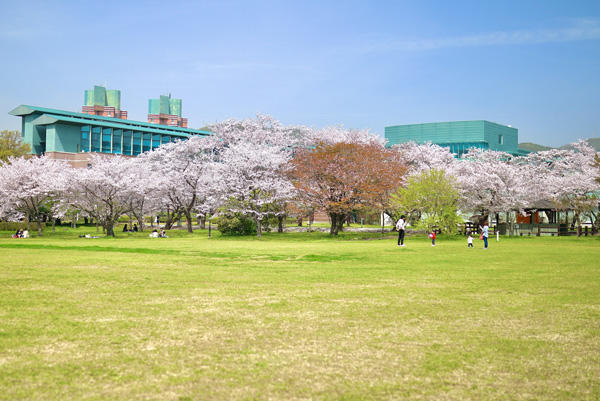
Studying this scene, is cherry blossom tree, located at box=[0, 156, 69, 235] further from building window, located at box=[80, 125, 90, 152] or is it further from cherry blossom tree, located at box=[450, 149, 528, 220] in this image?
building window, located at box=[80, 125, 90, 152]

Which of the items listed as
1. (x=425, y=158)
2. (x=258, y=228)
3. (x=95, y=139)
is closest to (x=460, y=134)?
(x=425, y=158)

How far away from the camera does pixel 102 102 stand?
126m

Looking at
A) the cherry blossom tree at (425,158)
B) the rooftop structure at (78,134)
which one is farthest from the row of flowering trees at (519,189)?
the rooftop structure at (78,134)

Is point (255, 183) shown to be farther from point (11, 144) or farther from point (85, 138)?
point (85, 138)

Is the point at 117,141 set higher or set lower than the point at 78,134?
lower

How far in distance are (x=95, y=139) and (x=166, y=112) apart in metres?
30.9

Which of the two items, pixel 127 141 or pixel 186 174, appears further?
pixel 127 141

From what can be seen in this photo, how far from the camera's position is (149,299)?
35.7 ft

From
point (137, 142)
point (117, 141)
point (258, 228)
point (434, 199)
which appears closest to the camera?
point (434, 199)

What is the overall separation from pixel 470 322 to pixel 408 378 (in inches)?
135

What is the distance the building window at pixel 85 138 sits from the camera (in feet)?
362

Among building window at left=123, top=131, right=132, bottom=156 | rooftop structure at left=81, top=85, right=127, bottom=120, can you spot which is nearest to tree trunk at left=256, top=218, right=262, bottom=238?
building window at left=123, top=131, right=132, bottom=156

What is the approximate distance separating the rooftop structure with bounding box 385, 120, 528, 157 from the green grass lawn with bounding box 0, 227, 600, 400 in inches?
5600

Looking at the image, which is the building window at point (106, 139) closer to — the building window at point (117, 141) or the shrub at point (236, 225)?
the building window at point (117, 141)
